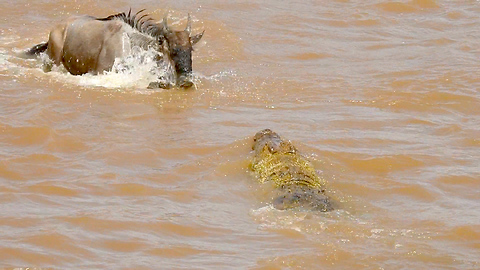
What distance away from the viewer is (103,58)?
11.0 metres

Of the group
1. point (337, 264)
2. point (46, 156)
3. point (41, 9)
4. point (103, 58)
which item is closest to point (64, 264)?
point (337, 264)

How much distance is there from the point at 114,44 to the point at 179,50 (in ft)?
2.50

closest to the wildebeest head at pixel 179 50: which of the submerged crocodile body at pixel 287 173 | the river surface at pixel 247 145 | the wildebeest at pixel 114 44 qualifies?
the wildebeest at pixel 114 44

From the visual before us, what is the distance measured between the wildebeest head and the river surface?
0.22 m

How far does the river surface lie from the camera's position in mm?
6328

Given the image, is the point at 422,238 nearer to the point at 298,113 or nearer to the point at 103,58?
the point at 298,113

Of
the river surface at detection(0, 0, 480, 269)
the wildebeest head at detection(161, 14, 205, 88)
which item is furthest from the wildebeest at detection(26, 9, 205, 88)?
the river surface at detection(0, 0, 480, 269)

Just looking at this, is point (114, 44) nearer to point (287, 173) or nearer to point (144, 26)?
point (144, 26)

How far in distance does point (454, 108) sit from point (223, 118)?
8.24 ft

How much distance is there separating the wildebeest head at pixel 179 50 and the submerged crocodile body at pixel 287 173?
266 centimetres

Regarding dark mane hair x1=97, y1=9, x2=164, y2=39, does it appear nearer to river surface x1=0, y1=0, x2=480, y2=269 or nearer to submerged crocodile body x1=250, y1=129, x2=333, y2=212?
river surface x1=0, y1=0, x2=480, y2=269

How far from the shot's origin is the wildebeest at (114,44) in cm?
1095

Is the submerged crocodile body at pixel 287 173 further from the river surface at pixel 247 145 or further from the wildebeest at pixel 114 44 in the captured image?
the wildebeest at pixel 114 44

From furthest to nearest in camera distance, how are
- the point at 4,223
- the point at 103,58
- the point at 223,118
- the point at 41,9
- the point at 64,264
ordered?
the point at 41,9 < the point at 103,58 < the point at 223,118 < the point at 4,223 < the point at 64,264
